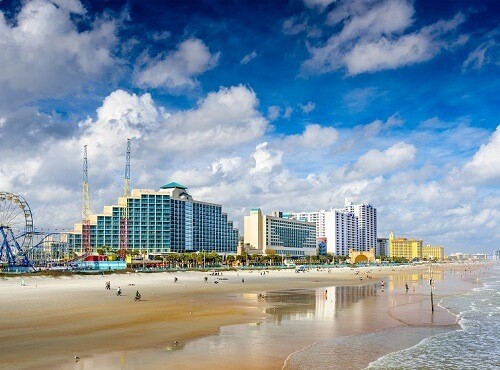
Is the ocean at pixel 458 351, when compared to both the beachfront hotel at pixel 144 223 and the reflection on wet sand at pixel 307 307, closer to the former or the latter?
the reflection on wet sand at pixel 307 307

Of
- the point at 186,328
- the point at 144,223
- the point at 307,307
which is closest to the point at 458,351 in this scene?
the point at 186,328

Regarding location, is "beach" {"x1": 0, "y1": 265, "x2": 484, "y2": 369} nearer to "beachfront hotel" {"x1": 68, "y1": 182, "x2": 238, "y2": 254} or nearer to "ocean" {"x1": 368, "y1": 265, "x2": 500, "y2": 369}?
"ocean" {"x1": 368, "y1": 265, "x2": 500, "y2": 369}

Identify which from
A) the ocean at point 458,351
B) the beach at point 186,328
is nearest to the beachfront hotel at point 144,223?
the beach at point 186,328

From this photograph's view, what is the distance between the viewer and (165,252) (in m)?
184

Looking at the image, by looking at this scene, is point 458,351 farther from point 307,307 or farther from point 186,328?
point 307,307

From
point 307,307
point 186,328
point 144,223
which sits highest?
point 144,223

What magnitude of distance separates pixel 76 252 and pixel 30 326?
17697cm

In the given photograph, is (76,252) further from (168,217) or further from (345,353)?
(345,353)

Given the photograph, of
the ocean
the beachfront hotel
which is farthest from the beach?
the beachfront hotel

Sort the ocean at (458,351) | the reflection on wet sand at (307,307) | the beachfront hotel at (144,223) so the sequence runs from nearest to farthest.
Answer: the ocean at (458,351) < the reflection on wet sand at (307,307) < the beachfront hotel at (144,223)

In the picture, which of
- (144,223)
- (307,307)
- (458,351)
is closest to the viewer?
(458,351)

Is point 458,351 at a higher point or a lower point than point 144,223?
lower

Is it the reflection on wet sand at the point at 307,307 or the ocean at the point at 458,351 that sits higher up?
the ocean at the point at 458,351

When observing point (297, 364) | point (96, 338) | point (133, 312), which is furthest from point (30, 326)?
Answer: point (297, 364)
